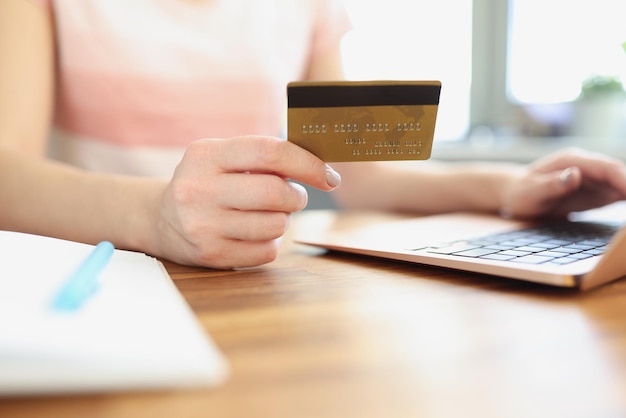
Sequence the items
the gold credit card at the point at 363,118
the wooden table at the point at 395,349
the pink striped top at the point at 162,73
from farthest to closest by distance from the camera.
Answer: the pink striped top at the point at 162,73
the gold credit card at the point at 363,118
the wooden table at the point at 395,349

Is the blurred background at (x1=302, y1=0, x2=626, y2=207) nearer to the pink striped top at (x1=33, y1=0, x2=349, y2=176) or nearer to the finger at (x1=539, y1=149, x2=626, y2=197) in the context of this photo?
the pink striped top at (x1=33, y1=0, x2=349, y2=176)

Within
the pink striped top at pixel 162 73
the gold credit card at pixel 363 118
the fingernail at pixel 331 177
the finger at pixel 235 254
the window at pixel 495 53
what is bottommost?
the finger at pixel 235 254

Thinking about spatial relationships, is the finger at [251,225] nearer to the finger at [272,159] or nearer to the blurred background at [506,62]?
the finger at [272,159]

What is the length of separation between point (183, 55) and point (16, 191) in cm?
40

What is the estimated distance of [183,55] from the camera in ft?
3.05

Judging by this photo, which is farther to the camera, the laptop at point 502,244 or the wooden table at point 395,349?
the laptop at point 502,244

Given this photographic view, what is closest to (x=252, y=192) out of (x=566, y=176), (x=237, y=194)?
(x=237, y=194)

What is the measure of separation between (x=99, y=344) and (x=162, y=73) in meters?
0.71

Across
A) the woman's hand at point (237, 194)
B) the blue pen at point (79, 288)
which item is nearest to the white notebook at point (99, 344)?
the blue pen at point (79, 288)

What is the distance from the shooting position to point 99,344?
27 cm

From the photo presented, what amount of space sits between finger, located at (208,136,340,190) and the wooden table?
0.08 metres

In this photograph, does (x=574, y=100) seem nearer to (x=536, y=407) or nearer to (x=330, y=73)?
(x=330, y=73)

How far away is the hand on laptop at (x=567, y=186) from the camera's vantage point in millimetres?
735

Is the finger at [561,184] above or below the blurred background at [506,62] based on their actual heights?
below
